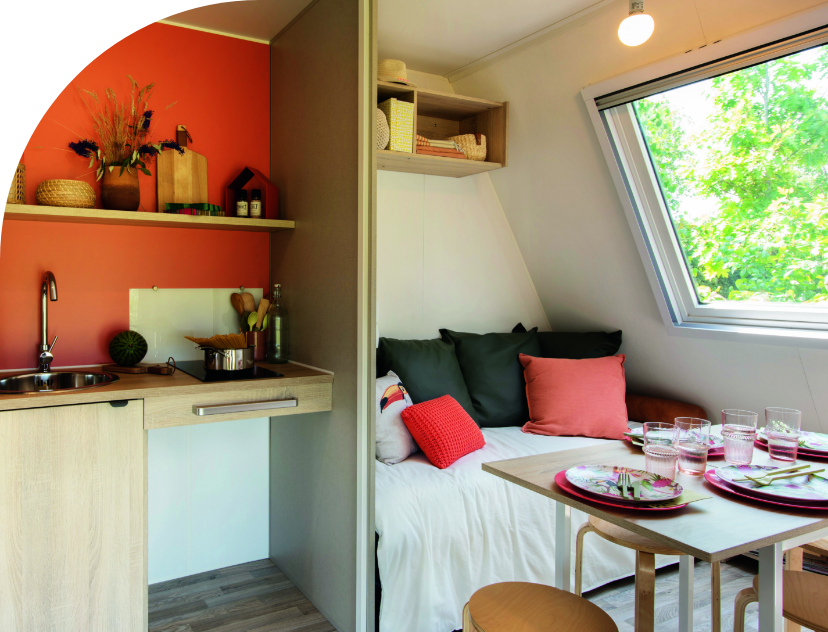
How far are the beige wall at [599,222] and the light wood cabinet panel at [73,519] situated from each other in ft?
7.18

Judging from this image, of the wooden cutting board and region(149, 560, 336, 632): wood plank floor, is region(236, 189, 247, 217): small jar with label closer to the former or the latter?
the wooden cutting board

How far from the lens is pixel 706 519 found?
48.6 inches

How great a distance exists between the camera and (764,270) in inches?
102

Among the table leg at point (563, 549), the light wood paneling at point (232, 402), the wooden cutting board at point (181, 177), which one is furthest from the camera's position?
the wooden cutting board at point (181, 177)

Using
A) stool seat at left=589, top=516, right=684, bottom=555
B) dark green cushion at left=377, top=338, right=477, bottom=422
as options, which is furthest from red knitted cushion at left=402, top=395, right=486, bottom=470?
stool seat at left=589, top=516, right=684, bottom=555

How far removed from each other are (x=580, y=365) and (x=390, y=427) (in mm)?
1125

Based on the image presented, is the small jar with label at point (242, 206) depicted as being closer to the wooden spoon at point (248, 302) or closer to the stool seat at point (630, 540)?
the wooden spoon at point (248, 302)

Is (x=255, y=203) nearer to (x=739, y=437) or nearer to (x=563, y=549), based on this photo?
(x=563, y=549)

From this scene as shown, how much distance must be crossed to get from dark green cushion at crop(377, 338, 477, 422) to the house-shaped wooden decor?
81 centimetres

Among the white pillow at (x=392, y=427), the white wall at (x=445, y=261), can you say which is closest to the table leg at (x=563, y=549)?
the white pillow at (x=392, y=427)

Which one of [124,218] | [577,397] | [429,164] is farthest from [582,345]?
[124,218]

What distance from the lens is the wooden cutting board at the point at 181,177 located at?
2586 millimetres

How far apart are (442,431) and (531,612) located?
3.61 feet

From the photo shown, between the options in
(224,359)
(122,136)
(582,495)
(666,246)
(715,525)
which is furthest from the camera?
(666,246)
